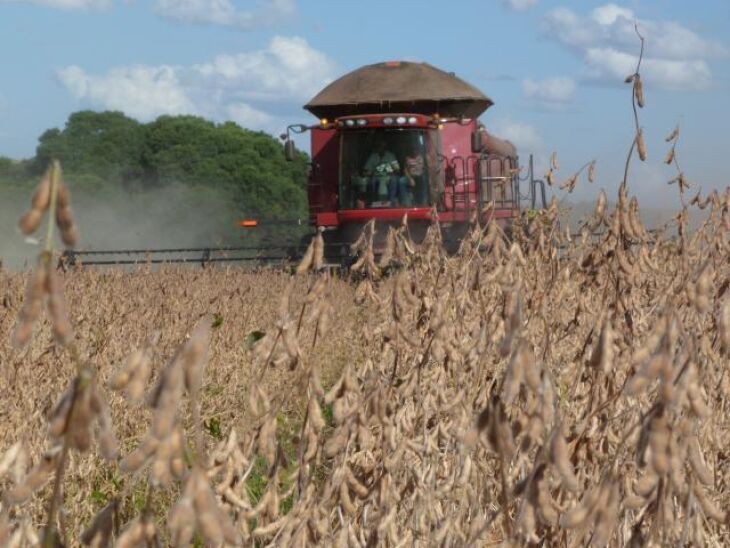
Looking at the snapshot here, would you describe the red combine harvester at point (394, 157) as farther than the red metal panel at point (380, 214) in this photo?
Yes

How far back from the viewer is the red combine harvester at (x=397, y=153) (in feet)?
62.4

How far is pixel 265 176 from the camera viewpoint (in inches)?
1905

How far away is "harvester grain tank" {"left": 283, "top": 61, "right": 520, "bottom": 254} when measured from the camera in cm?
1905

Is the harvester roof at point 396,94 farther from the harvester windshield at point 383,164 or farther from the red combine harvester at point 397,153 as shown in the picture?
the harvester windshield at point 383,164

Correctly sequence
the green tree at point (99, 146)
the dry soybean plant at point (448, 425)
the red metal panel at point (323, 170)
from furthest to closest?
the green tree at point (99, 146) → the red metal panel at point (323, 170) → the dry soybean plant at point (448, 425)

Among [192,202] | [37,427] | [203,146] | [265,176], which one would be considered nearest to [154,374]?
[37,427]

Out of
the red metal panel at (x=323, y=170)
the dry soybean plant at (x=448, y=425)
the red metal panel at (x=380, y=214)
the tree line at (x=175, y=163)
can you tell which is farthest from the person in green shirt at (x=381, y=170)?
the tree line at (x=175, y=163)

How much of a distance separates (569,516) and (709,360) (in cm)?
165

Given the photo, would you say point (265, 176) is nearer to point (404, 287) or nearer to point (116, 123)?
point (116, 123)

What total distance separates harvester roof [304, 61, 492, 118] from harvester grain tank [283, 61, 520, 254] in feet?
0.05

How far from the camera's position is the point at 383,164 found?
19359 millimetres

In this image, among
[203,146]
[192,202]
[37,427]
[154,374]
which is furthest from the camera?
[203,146]

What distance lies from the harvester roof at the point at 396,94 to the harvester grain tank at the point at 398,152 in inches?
0.6

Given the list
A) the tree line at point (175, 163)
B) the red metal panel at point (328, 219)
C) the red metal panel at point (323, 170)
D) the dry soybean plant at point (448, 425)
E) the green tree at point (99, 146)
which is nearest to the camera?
the dry soybean plant at point (448, 425)
